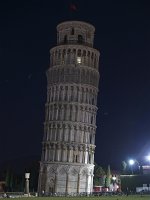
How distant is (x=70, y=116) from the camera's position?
97.2 m

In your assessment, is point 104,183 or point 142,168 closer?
point 142,168

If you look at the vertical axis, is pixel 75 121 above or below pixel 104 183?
above

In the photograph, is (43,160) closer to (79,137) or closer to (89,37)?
(79,137)

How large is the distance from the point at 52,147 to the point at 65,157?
3.67 meters

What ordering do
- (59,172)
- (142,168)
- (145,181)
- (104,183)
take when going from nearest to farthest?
(59,172), (145,181), (142,168), (104,183)

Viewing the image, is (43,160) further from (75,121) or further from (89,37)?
(89,37)

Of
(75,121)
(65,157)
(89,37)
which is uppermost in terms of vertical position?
(89,37)

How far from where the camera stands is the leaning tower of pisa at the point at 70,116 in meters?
95.1

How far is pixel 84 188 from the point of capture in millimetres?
95500

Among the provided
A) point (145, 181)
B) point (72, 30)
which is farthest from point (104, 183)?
point (72, 30)

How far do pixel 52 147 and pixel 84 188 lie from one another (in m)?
11.3

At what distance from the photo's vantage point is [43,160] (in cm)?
9719

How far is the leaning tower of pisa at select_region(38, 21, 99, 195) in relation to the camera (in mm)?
95125

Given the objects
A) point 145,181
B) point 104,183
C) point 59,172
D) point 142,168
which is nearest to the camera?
point 59,172
